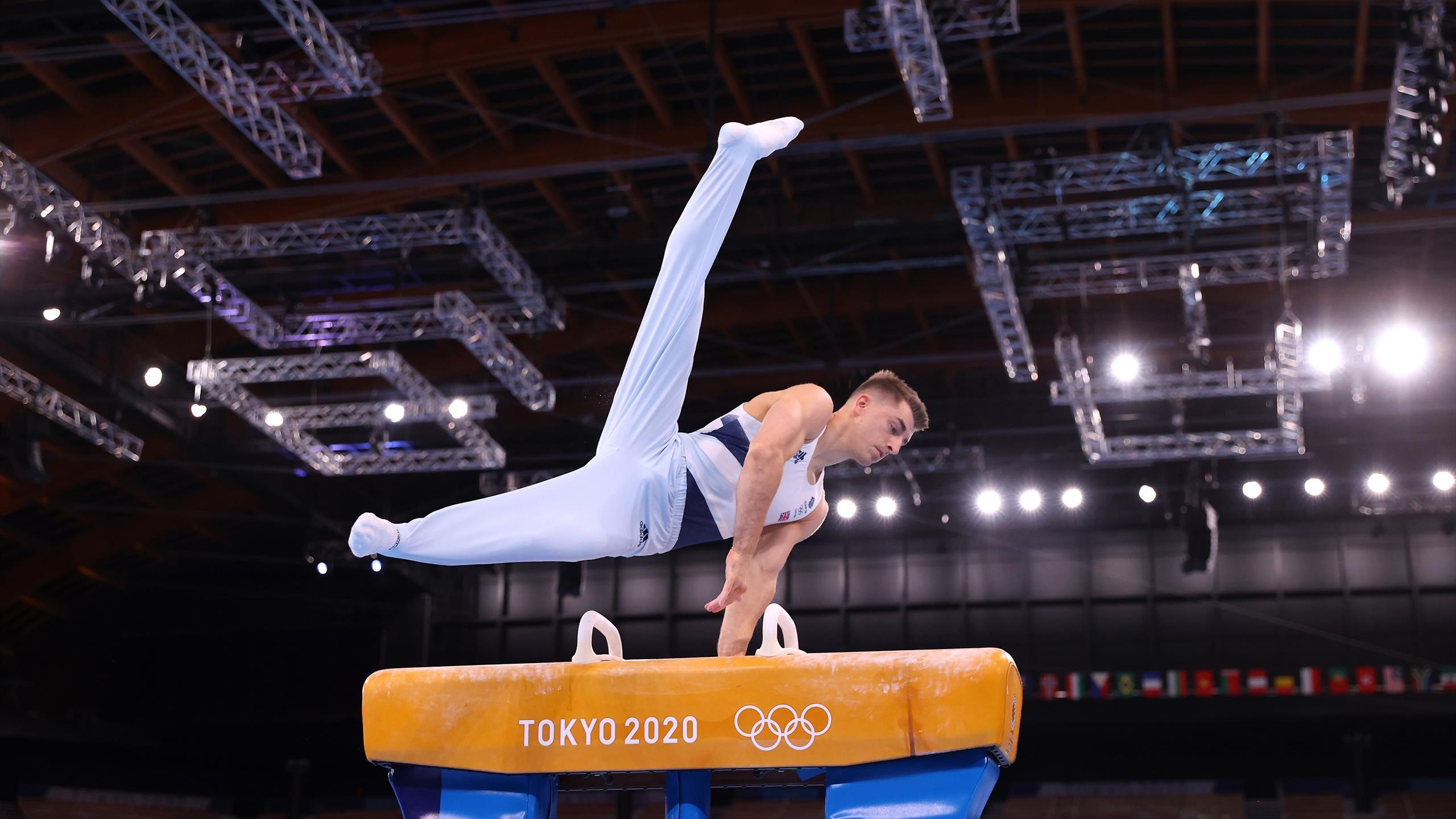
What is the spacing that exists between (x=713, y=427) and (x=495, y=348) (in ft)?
27.4

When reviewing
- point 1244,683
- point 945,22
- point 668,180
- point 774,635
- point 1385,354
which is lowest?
point 774,635

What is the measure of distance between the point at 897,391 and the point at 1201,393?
9488 millimetres

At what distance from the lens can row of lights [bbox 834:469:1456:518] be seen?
1625 cm

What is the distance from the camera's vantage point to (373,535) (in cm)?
365

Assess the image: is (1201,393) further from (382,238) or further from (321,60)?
(321,60)

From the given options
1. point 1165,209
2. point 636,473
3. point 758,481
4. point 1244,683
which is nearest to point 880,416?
point 758,481

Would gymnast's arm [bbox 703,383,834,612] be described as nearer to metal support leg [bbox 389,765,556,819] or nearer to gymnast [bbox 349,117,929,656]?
gymnast [bbox 349,117,929,656]

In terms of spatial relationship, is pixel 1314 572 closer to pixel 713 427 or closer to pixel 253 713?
pixel 253 713

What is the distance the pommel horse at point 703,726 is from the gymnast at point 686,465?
10.8 inches

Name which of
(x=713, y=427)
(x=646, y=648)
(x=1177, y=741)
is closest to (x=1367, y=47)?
(x=713, y=427)

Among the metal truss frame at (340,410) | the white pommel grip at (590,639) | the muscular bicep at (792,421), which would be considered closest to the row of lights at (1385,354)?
the metal truss frame at (340,410)

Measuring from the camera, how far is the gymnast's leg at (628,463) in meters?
3.73

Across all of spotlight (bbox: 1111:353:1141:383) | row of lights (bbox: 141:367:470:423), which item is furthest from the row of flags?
row of lights (bbox: 141:367:470:423)

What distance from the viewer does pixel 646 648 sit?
2055cm
